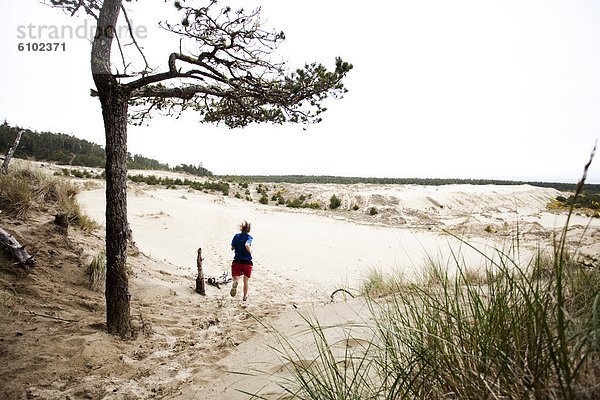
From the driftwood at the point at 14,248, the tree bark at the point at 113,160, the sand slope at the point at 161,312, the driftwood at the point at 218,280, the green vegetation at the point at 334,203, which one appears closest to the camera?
the sand slope at the point at 161,312

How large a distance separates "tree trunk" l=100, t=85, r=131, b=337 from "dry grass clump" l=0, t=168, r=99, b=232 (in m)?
2.95

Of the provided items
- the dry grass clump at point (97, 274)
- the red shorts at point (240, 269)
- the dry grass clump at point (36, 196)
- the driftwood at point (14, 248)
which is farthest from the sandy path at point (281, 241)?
the driftwood at point (14, 248)

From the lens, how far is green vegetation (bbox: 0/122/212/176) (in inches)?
1044

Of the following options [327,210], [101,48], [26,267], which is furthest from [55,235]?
[327,210]

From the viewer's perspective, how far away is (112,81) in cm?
346

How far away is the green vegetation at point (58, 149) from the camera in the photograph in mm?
26516

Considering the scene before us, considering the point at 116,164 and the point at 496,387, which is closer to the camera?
the point at 496,387

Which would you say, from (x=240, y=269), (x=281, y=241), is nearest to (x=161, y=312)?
(x=240, y=269)

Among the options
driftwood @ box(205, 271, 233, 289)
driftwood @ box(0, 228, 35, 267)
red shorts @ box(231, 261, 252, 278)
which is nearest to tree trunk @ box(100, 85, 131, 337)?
driftwood @ box(0, 228, 35, 267)

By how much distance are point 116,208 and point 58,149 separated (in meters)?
43.1

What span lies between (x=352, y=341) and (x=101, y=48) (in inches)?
175

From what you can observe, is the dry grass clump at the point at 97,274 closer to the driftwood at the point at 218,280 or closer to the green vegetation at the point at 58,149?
the driftwood at the point at 218,280

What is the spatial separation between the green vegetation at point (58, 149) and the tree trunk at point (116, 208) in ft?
74.9

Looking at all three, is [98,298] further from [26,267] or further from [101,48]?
[101,48]
